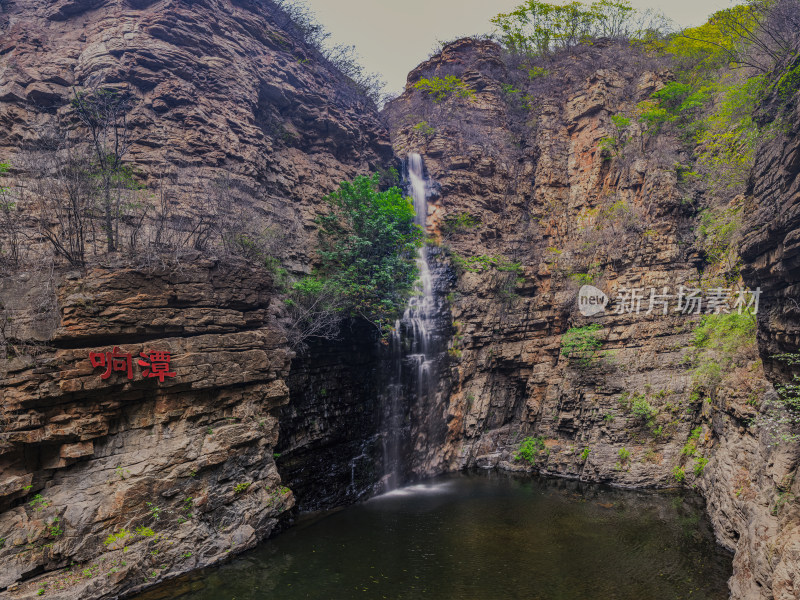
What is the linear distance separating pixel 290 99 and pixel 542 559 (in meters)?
17.1

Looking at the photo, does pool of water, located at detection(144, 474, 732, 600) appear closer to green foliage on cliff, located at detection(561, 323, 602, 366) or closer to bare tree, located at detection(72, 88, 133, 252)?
green foliage on cliff, located at detection(561, 323, 602, 366)

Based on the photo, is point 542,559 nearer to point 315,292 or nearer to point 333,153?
point 315,292

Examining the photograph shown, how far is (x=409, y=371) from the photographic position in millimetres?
14914

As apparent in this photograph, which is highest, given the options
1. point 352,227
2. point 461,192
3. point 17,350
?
point 461,192

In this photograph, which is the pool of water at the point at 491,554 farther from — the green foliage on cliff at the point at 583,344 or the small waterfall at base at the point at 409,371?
the green foliage on cliff at the point at 583,344

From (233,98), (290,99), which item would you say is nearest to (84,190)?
(233,98)

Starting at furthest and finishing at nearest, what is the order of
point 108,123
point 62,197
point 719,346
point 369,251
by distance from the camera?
1. point 369,251
2. point 719,346
3. point 108,123
4. point 62,197

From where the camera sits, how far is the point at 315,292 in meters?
12.2

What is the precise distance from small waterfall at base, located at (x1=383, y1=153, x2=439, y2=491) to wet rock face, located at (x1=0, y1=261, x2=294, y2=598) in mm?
4831

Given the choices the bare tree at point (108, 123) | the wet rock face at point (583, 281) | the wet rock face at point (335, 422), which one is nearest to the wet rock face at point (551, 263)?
the wet rock face at point (583, 281)

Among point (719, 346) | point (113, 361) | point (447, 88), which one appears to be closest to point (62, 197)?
point (113, 361)

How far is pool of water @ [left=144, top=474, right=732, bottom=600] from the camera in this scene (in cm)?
757
